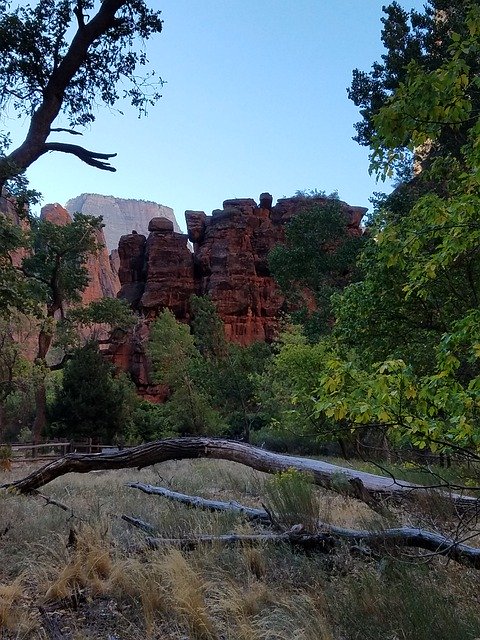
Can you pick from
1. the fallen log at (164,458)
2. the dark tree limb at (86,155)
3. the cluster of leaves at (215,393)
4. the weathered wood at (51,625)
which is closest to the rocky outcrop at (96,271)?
the cluster of leaves at (215,393)

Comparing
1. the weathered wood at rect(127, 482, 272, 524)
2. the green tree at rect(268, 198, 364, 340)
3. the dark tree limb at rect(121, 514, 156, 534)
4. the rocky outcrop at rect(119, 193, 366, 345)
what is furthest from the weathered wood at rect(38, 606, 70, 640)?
the rocky outcrop at rect(119, 193, 366, 345)

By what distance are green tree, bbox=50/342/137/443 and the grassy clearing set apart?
22.1 m

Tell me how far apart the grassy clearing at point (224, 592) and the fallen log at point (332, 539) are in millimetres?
118

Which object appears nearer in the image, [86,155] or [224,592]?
[224,592]

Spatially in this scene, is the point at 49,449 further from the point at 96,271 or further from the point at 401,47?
the point at 96,271

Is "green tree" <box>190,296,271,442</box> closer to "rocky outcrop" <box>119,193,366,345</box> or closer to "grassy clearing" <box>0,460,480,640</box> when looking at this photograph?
"rocky outcrop" <box>119,193,366,345</box>

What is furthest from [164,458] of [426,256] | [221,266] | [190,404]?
[221,266]

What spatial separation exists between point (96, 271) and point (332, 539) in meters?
96.1

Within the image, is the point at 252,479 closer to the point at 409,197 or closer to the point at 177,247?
the point at 409,197

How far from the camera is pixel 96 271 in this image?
9525 cm

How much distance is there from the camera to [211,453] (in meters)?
8.36

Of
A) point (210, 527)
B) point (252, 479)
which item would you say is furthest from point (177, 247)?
point (210, 527)

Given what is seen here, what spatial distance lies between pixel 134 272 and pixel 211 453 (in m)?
49.9

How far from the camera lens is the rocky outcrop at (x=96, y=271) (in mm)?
89562
